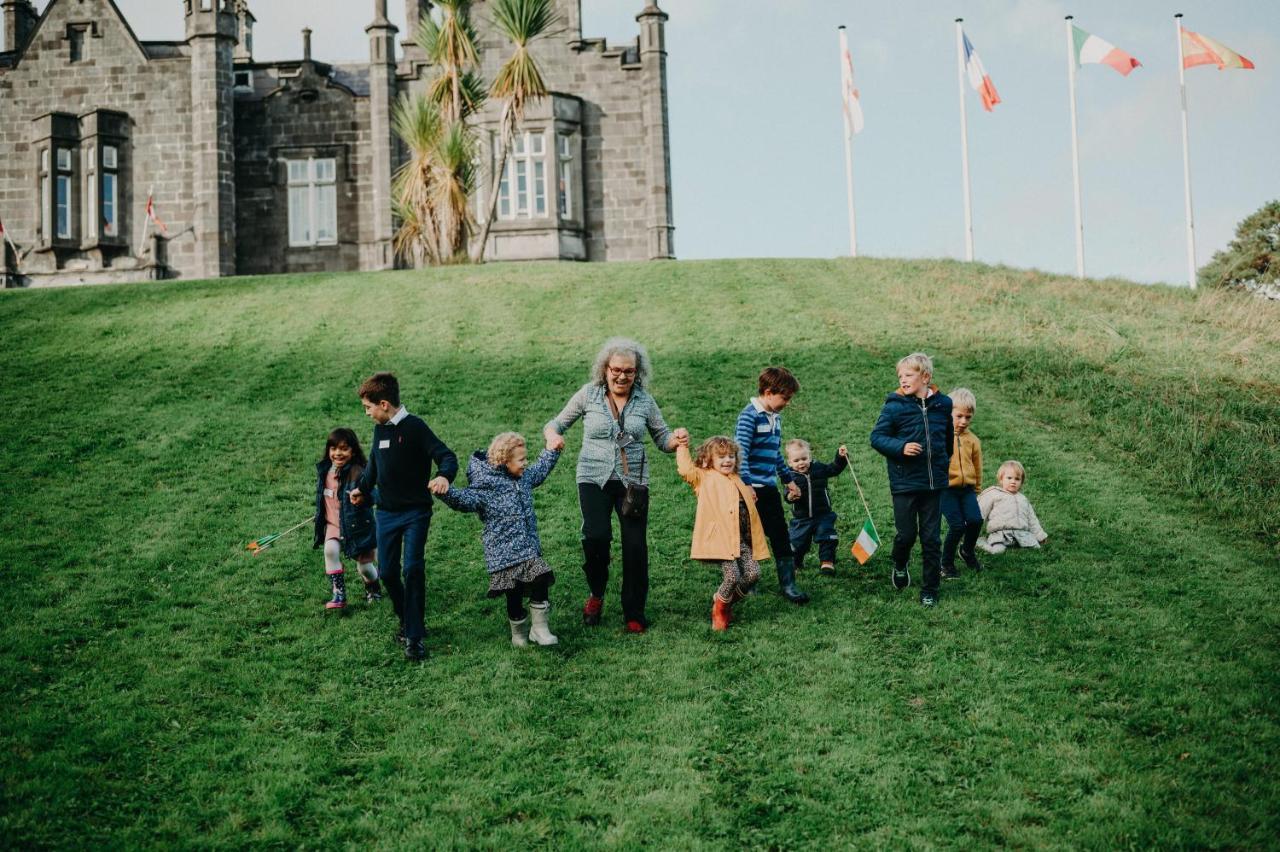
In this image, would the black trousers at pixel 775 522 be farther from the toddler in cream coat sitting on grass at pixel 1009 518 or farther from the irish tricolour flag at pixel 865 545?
the toddler in cream coat sitting on grass at pixel 1009 518

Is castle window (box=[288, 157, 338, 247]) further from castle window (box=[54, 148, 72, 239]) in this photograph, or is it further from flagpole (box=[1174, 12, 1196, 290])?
flagpole (box=[1174, 12, 1196, 290])

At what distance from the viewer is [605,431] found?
770 centimetres

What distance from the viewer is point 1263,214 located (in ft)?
152

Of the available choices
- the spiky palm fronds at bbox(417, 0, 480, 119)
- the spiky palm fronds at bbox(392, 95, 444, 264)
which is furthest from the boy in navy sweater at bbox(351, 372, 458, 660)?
the spiky palm fronds at bbox(417, 0, 480, 119)

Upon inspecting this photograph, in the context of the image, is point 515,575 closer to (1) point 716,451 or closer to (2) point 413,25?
(1) point 716,451

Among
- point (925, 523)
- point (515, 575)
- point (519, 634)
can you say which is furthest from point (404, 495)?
point (925, 523)

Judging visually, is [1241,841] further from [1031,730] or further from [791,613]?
[791,613]

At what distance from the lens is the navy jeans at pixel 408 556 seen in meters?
7.41

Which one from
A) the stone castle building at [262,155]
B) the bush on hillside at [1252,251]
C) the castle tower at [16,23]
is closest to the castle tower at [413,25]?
the stone castle building at [262,155]

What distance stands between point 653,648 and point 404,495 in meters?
2.06

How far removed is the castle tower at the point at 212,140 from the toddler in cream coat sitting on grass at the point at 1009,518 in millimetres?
25133

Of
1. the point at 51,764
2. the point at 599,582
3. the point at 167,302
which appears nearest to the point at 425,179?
the point at 167,302

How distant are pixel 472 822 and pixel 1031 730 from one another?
3196 mm

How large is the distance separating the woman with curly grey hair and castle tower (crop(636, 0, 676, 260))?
75.2 ft
